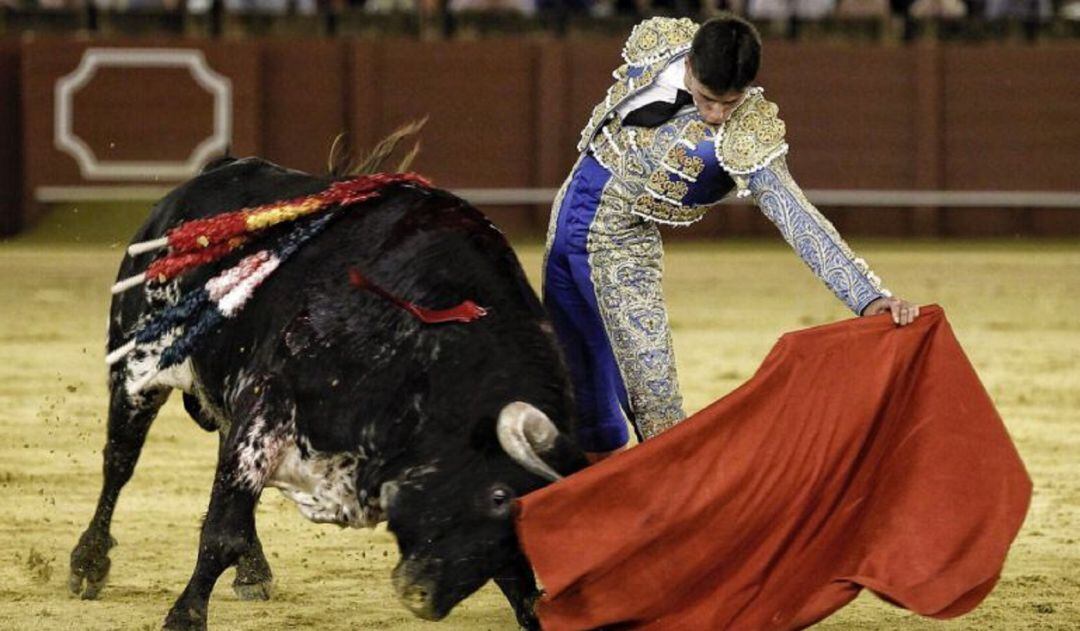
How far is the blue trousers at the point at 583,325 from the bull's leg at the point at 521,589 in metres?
Result: 0.28

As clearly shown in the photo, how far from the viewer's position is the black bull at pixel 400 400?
292 centimetres

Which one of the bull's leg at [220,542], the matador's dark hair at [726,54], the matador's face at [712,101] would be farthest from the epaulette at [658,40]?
the bull's leg at [220,542]

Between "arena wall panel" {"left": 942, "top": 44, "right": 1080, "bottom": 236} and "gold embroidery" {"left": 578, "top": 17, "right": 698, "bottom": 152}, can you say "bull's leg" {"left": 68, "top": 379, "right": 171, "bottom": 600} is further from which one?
"arena wall panel" {"left": 942, "top": 44, "right": 1080, "bottom": 236}

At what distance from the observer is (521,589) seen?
3203mm

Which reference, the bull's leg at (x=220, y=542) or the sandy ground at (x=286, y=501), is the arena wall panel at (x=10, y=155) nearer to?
the sandy ground at (x=286, y=501)

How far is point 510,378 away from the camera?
9.87ft

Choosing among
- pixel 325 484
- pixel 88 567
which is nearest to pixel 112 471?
pixel 88 567

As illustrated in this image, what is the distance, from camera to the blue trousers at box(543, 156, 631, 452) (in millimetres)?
3373

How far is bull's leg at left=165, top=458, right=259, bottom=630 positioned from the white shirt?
88cm

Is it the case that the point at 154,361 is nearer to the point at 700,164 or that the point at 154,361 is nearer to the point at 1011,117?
the point at 700,164

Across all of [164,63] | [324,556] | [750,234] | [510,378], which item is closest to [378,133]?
[164,63]

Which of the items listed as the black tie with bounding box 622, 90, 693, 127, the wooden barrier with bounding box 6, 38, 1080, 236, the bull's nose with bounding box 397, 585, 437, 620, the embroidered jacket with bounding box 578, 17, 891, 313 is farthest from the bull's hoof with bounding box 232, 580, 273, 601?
the wooden barrier with bounding box 6, 38, 1080, 236

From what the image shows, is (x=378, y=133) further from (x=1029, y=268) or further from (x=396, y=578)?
(x=396, y=578)

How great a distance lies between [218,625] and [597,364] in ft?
2.56
